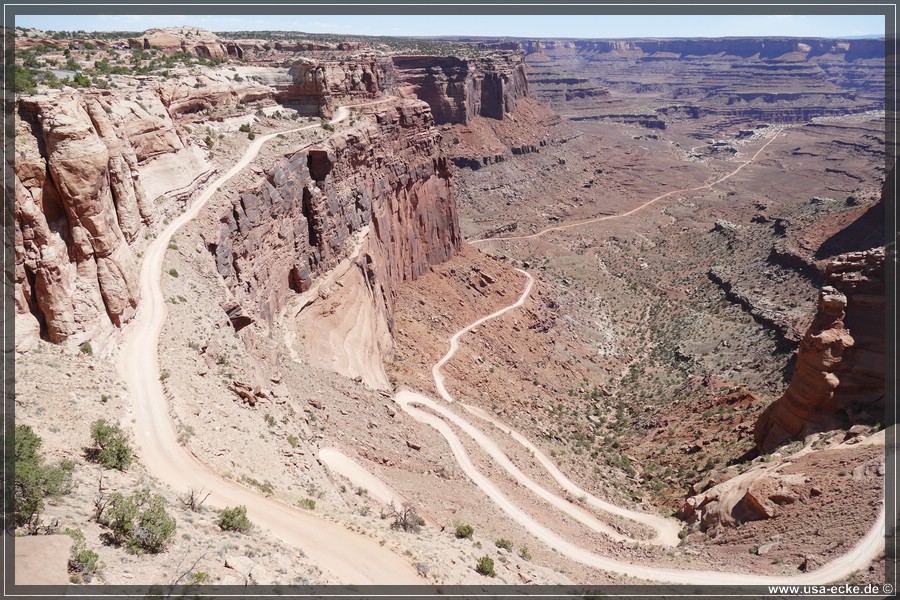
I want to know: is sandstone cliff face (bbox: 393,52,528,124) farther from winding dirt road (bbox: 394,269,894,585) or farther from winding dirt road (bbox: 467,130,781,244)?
winding dirt road (bbox: 394,269,894,585)

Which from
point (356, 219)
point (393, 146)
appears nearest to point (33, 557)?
point (356, 219)

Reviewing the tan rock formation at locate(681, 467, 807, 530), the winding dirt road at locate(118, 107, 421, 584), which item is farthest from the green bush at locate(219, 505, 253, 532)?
the tan rock formation at locate(681, 467, 807, 530)

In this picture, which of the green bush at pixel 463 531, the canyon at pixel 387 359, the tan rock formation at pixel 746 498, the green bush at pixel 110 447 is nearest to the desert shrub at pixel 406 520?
the canyon at pixel 387 359

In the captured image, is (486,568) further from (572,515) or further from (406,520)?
(572,515)

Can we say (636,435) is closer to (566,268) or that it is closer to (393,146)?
(393,146)

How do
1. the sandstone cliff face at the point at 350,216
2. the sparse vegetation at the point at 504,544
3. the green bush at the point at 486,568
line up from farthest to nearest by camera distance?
the sandstone cliff face at the point at 350,216 < the sparse vegetation at the point at 504,544 < the green bush at the point at 486,568

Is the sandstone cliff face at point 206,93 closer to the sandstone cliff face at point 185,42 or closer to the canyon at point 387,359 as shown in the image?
the canyon at point 387,359
